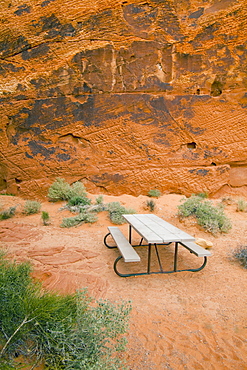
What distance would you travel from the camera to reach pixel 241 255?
3.33 metres

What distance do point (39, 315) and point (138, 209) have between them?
427cm

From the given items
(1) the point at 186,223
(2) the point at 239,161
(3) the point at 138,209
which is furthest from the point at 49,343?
(2) the point at 239,161

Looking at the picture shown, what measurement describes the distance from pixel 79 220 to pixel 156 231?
2.26 meters

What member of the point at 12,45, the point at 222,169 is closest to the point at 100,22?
the point at 12,45

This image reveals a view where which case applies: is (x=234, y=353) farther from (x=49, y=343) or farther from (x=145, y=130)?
(x=145, y=130)

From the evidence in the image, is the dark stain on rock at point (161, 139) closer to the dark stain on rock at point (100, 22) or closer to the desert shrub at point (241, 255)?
the dark stain on rock at point (100, 22)

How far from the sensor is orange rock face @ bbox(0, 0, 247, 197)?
6.34 metres

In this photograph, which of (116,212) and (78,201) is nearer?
(116,212)

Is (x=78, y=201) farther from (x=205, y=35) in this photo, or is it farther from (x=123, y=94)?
(x=205, y=35)

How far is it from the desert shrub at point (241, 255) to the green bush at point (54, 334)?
2.10 m

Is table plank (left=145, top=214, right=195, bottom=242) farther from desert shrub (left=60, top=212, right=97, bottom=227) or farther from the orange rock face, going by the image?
Answer: the orange rock face

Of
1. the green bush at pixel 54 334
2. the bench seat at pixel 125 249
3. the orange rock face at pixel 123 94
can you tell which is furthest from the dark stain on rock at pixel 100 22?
the green bush at pixel 54 334

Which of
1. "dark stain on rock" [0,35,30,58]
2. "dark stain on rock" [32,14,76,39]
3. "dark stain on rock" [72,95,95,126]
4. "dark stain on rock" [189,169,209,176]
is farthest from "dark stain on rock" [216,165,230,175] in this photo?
"dark stain on rock" [0,35,30,58]

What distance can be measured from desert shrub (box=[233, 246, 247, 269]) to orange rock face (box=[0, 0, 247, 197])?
3.72 m
